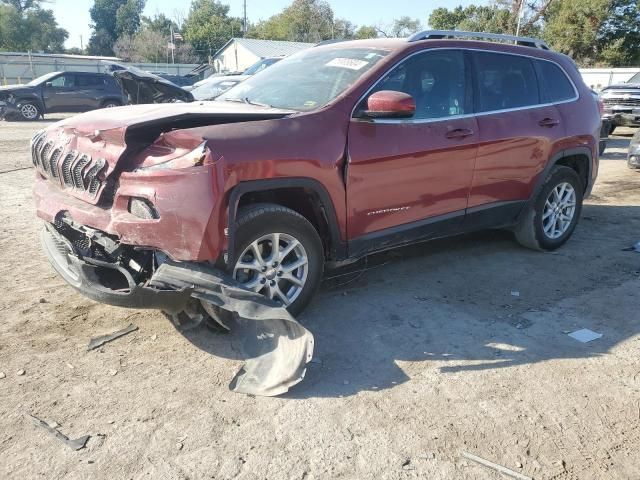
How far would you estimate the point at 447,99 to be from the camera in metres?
4.38

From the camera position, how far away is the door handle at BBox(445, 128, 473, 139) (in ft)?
14.1

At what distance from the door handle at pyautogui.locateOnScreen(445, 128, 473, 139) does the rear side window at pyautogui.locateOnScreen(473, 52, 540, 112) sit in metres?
0.30

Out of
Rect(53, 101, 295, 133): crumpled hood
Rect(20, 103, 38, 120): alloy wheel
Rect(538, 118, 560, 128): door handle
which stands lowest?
Rect(20, 103, 38, 120): alloy wheel

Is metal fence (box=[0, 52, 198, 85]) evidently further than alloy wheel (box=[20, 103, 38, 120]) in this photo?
Yes

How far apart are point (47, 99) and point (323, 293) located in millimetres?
18010

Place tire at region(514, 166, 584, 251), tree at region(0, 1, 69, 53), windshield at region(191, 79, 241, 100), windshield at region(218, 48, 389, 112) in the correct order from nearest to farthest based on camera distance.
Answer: windshield at region(218, 48, 389, 112) < tire at region(514, 166, 584, 251) < windshield at region(191, 79, 241, 100) < tree at region(0, 1, 69, 53)

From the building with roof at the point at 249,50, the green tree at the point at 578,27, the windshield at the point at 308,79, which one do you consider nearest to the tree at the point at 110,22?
the building with roof at the point at 249,50

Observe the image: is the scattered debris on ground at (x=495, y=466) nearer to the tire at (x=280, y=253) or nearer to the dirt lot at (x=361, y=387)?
the dirt lot at (x=361, y=387)

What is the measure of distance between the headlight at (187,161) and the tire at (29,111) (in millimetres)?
18265

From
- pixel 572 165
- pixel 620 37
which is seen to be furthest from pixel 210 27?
pixel 572 165

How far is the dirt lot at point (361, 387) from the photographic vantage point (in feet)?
8.43

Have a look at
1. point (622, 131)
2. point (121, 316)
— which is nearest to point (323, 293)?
point (121, 316)

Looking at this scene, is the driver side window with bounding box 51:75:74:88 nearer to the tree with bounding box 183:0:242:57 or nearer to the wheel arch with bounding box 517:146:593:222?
the wheel arch with bounding box 517:146:593:222

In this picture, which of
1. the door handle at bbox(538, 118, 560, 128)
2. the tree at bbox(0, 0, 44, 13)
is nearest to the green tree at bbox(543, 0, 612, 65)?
the door handle at bbox(538, 118, 560, 128)
